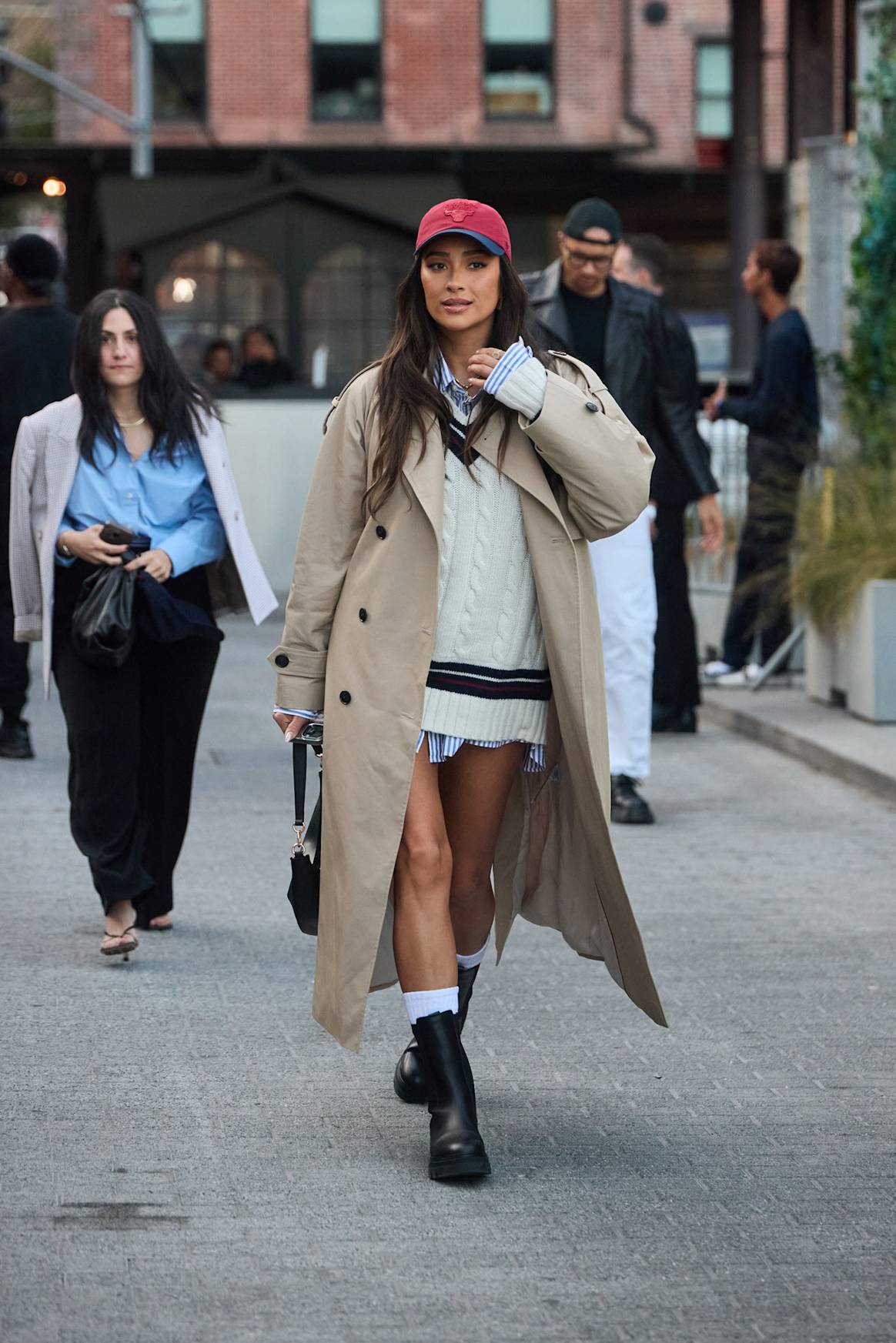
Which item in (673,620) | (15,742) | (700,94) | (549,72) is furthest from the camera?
(700,94)

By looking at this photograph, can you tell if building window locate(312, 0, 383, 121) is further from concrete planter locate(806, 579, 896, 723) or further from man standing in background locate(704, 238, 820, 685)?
concrete planter locate(806, 579, 896, 723)

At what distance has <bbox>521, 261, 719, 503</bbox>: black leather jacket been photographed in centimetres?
808

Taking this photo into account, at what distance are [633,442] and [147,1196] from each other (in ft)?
5.83

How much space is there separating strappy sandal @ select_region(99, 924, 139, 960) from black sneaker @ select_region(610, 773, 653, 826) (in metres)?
2.90

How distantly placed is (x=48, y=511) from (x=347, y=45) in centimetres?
3339

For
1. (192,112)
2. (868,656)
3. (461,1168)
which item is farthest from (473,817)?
(192,112)

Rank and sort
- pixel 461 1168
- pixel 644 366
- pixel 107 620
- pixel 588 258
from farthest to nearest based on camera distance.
→ pixel 644 366 → pixel 588 258 → pixel 107 620 → pixel 461 1168

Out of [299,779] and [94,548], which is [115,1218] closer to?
[299,779]

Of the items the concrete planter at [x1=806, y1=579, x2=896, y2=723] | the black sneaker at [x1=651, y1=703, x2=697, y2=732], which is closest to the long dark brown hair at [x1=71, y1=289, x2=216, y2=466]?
the concrete planter at [x1=806, y1=579, x2=896, y2=723]

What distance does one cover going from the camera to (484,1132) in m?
4.82

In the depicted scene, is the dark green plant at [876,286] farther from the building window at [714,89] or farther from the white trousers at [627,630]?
the building window at [714,89]

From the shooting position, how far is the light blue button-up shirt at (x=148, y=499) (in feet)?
21.1

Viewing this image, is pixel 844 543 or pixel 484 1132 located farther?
pixel 844 543

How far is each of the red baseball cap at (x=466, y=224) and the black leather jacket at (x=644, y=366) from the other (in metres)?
3.07
